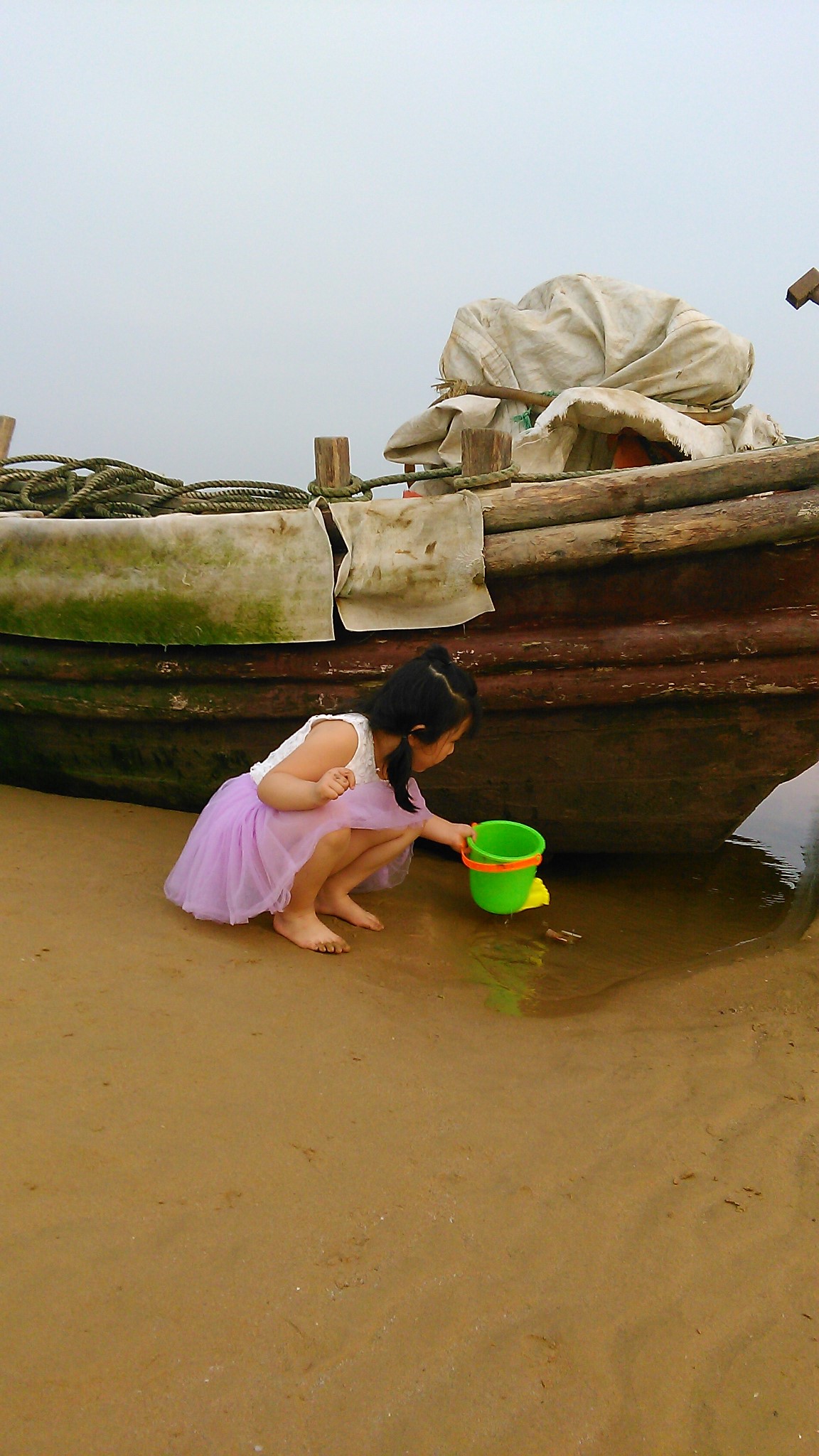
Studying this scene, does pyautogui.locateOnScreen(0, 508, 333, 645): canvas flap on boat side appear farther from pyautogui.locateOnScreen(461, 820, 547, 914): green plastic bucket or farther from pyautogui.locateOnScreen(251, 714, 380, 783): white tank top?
pyautogui.locateOnScreen(461, 820, 547, 914): green plastic bucket

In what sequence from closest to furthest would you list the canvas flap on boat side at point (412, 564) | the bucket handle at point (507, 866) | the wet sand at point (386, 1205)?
1. the wet sand at point (386, 1205)
2. the bucket handle at point (507, 866)
3. the canvas flap on boat side at point (412, 564)

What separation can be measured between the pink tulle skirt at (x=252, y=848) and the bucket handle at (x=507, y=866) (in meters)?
0.34

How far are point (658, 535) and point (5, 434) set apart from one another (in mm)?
3854

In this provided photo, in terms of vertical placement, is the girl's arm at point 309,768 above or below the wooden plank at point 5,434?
below

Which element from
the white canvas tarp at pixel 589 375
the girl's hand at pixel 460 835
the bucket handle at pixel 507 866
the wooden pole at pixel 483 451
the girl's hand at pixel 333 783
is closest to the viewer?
the girl's hand at pixel 333 783

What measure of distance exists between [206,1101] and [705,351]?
3.96m

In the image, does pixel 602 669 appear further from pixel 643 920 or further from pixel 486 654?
pixel 643 920

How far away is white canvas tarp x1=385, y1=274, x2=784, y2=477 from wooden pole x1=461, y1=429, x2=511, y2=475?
659 millimetres

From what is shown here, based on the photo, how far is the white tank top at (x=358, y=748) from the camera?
2615mm

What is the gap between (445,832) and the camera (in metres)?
2.94

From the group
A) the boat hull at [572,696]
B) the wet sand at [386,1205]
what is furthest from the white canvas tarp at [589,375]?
the wet sand at [386,1205]

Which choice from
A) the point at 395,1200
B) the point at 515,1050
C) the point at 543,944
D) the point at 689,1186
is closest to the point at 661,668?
the point at 543,944

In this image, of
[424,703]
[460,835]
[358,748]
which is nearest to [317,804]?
[358,748]

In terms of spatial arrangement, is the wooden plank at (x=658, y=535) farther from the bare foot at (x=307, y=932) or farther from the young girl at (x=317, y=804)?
the bare foot at (x=307, y=932)
